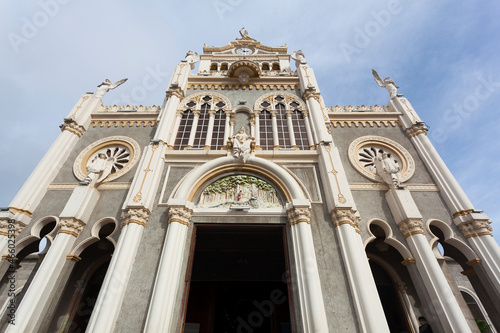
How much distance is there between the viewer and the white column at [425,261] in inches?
331

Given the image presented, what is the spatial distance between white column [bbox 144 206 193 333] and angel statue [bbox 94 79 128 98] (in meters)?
11.6

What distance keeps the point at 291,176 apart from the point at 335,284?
4.59 meters

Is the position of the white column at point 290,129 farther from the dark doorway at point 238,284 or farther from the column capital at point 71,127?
the column capital at point 71,127

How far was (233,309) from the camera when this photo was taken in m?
13.7

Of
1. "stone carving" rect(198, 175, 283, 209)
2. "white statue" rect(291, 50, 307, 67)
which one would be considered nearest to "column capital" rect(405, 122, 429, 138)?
"white statue" rect(291, 50, 307, 67)

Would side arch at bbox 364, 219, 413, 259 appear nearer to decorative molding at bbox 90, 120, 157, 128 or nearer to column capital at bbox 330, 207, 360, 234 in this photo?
column capital at bbox 330, 207, 360, 234

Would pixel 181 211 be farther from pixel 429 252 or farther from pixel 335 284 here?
pixel 429 252

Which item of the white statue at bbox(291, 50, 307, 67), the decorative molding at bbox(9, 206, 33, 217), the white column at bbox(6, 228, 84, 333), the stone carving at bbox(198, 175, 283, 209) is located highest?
the white statue at bbox(291, 50, 307, 67)

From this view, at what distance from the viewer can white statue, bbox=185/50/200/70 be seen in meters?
18.9

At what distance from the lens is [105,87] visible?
17.8 m

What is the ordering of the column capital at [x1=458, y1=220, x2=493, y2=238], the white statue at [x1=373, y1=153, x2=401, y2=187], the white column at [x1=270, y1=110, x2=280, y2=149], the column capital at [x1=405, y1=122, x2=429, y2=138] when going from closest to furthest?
the column capital at [x1=458, y1=220, x2=493, y2=238] < the white statue at [x1=373, y1=153, x2=401, y2=187] < the white column at [x1=270, y1=110, x2=280, y2=149] < the column capital at [x1=405, y1=122, x2=429, y2=138]

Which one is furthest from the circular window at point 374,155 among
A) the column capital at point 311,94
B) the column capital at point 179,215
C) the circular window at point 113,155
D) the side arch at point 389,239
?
the circular window at point 113,155

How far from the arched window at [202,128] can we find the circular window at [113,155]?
10.1 ft

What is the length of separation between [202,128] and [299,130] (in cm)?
539
